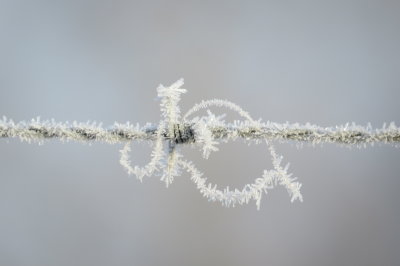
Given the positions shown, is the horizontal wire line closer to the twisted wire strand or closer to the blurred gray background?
the twisted wire strand

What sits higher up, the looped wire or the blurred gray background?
the blurred gray background

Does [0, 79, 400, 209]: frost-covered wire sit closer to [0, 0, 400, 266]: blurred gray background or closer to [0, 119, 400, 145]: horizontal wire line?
[0, 119, 400, 145]: horizontal wire line

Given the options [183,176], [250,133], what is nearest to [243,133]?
[250,133]

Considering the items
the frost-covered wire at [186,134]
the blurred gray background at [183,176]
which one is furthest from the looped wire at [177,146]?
the blurred gray background at [183,176]

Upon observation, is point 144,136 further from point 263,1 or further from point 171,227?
point 263,1

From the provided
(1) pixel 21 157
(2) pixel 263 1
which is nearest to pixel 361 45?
(2) pixel 263 1

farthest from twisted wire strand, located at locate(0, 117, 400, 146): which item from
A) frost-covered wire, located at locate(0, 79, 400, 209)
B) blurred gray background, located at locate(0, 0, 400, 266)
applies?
blurred gray background, located at locate(0, 0, 400, 266)

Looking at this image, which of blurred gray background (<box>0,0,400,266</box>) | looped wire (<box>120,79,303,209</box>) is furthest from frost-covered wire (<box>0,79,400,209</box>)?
blurred gray background (<box>0,0,400,266</box>)

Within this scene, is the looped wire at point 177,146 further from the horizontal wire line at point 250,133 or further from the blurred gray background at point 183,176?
the blurred gray background at point 183,176

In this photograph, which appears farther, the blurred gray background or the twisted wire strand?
the blurred gray background

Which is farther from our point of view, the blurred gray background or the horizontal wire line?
the blurred gray background

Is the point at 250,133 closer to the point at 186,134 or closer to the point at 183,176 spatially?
the point at 186,134

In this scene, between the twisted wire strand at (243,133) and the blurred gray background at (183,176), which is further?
the blurred gray background at (183,176)

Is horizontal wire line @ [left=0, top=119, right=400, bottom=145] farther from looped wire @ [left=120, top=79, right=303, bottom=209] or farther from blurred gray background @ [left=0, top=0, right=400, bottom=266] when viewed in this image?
blurred gray background @ [left=0, top=0, right=400, bottom=266]
